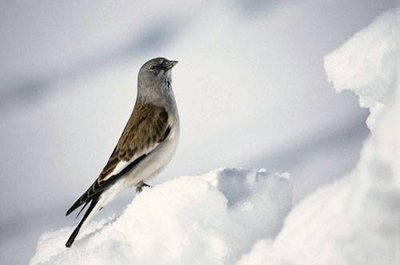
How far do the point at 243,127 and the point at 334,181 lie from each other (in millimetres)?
623

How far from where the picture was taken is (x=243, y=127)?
156 centimetres

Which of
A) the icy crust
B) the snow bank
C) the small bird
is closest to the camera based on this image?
the snow bank

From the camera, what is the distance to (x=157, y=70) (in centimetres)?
147

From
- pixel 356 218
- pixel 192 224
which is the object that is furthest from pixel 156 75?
pixel 356 218

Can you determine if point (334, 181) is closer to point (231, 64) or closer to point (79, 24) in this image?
point (231, 64)

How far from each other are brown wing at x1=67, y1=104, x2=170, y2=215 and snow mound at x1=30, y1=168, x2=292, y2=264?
150 millimetres

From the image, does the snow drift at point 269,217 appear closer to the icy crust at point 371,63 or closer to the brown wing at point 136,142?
the icy crust at point 371,63

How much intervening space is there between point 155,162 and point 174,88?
0.80ft

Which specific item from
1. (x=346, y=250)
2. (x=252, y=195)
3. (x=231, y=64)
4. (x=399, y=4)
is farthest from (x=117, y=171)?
(x=399, y=4)

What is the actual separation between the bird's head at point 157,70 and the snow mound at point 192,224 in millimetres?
404

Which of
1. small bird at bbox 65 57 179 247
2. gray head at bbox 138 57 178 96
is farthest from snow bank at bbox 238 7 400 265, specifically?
gray head at bbox 138 57 178 96

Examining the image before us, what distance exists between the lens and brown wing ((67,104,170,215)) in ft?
4.24

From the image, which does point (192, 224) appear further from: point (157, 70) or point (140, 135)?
point (157, 70)

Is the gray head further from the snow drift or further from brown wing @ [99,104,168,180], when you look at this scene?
the snow drift
